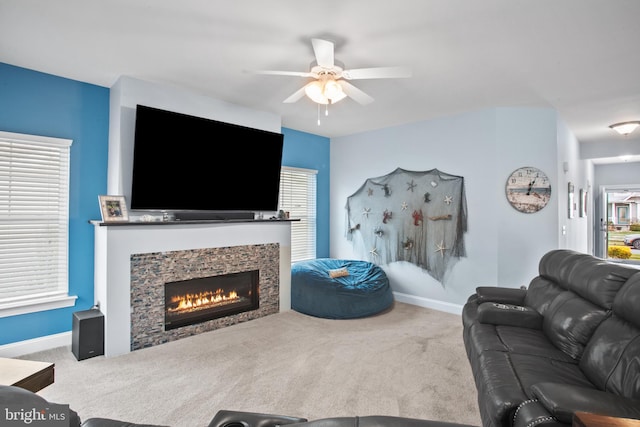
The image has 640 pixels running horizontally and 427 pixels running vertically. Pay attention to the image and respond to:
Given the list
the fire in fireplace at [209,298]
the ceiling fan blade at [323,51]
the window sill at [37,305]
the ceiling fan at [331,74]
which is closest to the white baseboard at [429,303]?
the fire in fireplace at [209,298]

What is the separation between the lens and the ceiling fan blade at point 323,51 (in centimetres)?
225

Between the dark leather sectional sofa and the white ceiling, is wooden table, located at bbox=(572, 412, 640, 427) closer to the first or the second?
the dark leather sectional sofa

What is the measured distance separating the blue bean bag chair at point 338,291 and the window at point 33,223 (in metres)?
2.51

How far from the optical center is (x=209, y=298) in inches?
149

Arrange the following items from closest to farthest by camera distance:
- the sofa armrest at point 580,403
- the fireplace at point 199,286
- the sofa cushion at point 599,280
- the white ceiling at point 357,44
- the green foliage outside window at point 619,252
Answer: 1. the sofa armrest at point 580,403
2. the sofa cushion at point 599,280
3. the white ceiling at point 357,44
4. the fireplace at point 199,286
5. the green foliage outside window at point 619,252

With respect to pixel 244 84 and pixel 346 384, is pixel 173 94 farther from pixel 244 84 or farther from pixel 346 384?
pixel 346 384

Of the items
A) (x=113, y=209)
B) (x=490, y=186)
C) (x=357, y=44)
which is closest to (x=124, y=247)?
(x=113, y=209)

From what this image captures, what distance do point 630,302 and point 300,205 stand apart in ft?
14.1

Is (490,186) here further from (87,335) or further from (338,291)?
(87,335)

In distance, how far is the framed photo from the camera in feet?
10.1

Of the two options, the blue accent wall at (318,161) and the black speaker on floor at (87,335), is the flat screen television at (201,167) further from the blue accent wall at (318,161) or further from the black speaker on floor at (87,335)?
the blue accent wall at (318,161)

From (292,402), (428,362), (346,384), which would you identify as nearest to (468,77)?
(428,362)

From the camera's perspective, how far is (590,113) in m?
4.28

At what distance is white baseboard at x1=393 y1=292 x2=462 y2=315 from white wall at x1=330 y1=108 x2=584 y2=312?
0.01 metres
